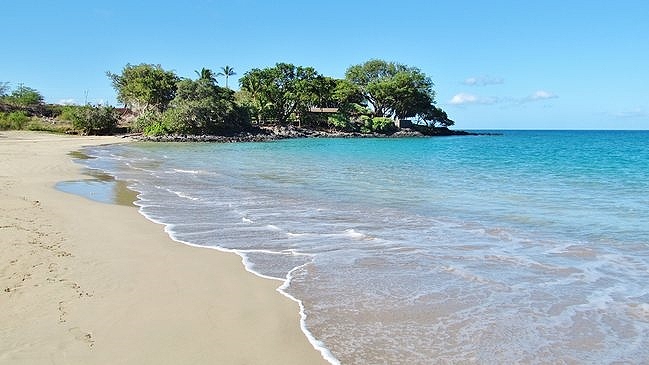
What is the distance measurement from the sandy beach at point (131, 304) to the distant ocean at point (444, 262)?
0.45 metres

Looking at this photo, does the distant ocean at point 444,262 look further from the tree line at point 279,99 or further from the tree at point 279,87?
the tree at point 279,87

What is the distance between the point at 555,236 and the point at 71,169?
20.4 metres

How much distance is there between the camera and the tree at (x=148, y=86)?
70.3 meters

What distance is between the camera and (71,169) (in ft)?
72.5

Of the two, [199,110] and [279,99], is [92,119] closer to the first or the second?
[199,110]

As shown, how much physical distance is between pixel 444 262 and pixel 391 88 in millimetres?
84376

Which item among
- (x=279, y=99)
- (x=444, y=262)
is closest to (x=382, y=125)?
(x=279, y=99)

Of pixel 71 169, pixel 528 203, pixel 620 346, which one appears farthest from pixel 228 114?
pixel 620 346

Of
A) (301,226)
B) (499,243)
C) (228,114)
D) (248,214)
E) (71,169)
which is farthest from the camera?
(228,114)

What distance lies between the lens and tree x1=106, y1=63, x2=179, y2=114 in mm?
70312

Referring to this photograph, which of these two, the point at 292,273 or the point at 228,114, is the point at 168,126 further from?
the point at 292,273

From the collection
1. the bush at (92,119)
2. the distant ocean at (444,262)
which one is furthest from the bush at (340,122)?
the distant ocean at (444,262)

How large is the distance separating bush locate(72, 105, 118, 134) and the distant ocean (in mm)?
48837

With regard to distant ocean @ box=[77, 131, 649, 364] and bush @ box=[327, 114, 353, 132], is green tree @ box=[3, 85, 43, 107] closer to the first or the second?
bush @ box=[327, 114, 353, 132]
